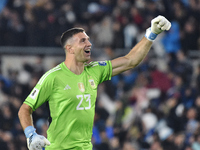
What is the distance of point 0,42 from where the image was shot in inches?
508

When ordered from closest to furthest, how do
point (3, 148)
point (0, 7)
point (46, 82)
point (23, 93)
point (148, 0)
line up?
point (46, 82) < point (3, 148) < point (23, 93) < point (0, 7) < point (148, 0)

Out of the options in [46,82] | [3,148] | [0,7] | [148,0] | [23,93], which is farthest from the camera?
[148,0]

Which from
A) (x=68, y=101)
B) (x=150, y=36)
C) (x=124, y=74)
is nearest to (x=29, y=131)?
(x=68, y=101)

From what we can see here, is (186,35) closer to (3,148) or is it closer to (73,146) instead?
(3,148)

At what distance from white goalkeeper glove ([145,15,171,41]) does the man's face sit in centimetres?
81

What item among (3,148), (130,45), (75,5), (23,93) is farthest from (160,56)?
(3,148)

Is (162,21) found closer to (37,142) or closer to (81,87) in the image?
(81,87)

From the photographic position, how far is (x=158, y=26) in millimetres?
5934

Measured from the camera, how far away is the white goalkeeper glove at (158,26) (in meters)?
5.85

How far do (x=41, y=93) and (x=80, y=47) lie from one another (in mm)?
781

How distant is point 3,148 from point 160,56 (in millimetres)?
5035

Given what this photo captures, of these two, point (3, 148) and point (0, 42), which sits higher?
point (0, 42)

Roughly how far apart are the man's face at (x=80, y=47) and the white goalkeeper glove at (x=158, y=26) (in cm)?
81

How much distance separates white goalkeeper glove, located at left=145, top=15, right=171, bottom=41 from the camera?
585 cm
